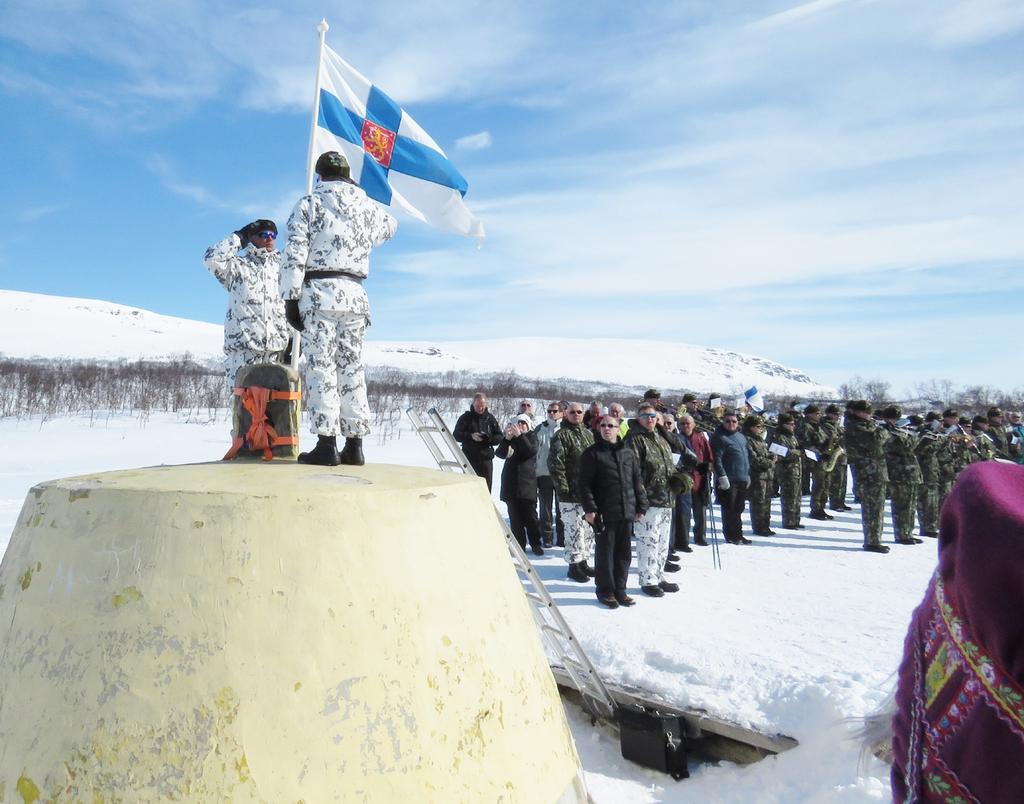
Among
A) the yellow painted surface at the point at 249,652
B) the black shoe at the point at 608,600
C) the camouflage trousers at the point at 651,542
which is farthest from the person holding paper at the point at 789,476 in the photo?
the yellow painted surface at the point at 249,652

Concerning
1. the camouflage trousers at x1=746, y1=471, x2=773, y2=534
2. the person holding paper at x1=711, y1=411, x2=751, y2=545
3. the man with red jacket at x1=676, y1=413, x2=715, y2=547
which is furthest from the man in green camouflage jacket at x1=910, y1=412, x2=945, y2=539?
the man with red jacket at x1=676, y1=413, x2=715, y2=547

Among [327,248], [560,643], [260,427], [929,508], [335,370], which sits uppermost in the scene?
[327,248]

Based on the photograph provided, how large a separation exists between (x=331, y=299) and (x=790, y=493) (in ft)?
31.8

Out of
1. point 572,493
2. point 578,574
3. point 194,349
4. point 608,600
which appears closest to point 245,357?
point 608,600

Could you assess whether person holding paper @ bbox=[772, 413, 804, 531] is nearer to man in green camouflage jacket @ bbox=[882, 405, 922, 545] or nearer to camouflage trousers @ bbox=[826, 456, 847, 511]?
man in green camouflage jacket @ bbox=[882, 405, 922, 545]

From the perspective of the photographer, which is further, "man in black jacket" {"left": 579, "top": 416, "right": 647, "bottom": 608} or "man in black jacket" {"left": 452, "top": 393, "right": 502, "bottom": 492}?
"man in black jacket" {"left": 452, "top": 393, "right": 502, "bottom": 492}

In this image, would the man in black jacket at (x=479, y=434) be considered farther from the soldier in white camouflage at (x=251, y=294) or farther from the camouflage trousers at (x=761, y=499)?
the camouflage trousers at (x=761, y=499)

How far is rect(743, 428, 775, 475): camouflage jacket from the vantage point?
34.4 ft

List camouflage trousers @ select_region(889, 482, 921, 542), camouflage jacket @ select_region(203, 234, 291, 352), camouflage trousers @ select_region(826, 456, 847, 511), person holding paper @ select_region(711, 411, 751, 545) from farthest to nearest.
A: camouflage trousers @ select_region(826, 456, 847, 511) < camouflage trousers @ select_region(889, 482, 921, 542) < person holding paper @ select_region(711, 411, 751, 545) < camouflage jacket @ select_region(203, 234, 291, 352)

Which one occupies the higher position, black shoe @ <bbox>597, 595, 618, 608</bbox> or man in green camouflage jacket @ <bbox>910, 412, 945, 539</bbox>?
man in green camouflage jacket @ <bbox>910, 412, 945, 539</bbox>

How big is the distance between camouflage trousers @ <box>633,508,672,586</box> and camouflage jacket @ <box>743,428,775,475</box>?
3759mm

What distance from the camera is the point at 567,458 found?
26.4 ft

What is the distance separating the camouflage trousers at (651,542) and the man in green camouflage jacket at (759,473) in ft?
12.5

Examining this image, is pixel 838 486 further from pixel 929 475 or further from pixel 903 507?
pixel 903 507
